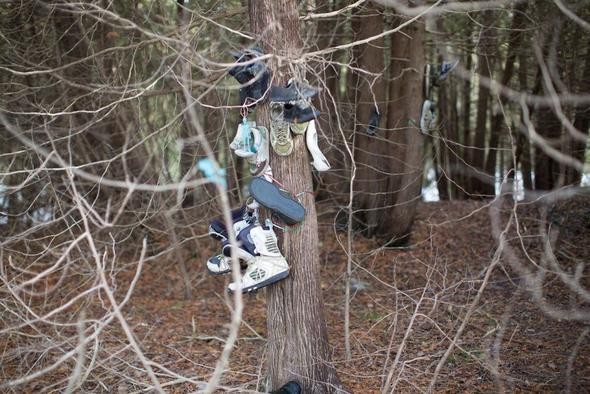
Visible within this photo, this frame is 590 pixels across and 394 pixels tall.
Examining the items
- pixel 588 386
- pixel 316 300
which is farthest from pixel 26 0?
pixel 588 386

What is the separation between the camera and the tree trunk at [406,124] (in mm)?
7605

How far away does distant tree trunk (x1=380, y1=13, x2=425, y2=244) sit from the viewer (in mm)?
7605

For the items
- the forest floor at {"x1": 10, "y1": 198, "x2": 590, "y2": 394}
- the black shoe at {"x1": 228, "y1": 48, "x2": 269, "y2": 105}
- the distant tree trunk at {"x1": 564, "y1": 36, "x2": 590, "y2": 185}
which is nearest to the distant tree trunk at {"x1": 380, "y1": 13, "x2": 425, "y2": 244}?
the forest floor at {"x1": 10, "y1": 198, "x2": 590, "y2": 394}

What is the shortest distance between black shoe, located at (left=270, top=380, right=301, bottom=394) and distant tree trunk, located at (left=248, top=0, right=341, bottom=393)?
0.21ft

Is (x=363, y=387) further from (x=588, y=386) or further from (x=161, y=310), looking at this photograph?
(x=161, y=310)

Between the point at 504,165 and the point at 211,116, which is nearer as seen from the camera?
the point at 211,116

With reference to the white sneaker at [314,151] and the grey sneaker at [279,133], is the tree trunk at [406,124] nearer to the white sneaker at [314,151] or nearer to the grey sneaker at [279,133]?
the white sneaker at [314,151]

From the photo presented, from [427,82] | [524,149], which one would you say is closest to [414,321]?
[427,82]

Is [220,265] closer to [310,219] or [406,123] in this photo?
[310,219]

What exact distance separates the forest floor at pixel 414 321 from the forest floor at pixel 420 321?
0.02 meters

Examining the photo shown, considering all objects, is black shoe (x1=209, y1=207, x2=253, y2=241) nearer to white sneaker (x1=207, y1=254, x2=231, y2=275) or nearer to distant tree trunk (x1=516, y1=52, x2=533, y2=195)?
white sneaker (x1=207, y1=254, x2=231, y2=275)

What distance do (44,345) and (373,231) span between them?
468cm

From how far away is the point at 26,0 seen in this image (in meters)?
6.29

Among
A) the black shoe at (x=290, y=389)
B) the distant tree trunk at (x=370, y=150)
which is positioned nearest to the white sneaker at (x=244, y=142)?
the black shoe at (x=290, y=389)
